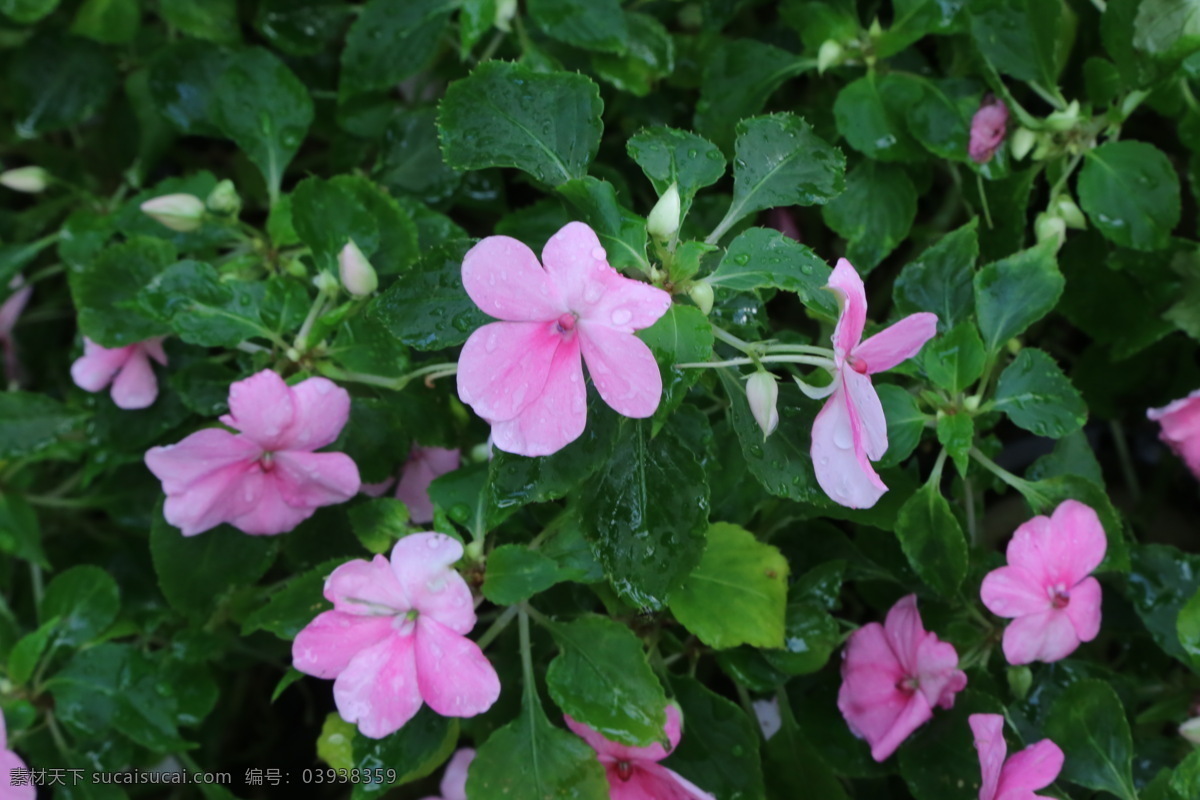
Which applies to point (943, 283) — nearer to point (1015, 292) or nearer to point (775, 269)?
point (1015, 292)

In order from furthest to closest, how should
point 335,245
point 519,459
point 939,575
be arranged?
point 335,245, point 939,575, point 519,459

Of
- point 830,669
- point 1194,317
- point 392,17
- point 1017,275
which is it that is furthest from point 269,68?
point 1194,317

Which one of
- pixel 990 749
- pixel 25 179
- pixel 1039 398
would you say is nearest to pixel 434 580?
pixel 990 749

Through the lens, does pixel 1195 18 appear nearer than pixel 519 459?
No

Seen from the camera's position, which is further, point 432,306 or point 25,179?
point 25,179

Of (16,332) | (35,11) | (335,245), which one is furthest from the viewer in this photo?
(16,332)

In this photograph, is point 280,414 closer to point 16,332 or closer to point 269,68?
point 269,68
